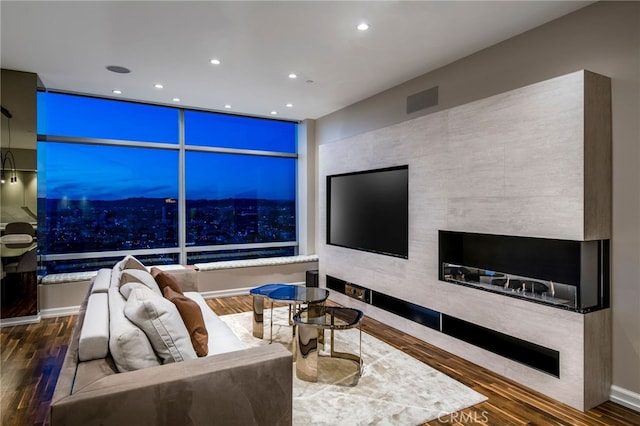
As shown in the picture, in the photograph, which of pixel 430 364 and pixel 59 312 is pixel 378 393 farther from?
pixel 59 312

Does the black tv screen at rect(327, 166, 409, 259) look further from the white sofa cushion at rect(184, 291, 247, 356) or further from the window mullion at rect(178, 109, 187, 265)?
the window mullion at rect(178, 109, 187, 265)

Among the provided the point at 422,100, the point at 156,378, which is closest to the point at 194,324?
the point at 156,378

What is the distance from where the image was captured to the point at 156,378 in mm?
1618

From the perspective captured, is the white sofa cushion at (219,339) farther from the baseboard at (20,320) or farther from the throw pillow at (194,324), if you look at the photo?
the baseboard at (20,320)

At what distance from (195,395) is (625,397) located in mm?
2988

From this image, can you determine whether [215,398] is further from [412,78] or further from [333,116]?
[333,116]

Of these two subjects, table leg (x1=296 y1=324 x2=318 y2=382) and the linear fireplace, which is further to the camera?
table leg (x1=296 y1=324 x2=318 y2=382)

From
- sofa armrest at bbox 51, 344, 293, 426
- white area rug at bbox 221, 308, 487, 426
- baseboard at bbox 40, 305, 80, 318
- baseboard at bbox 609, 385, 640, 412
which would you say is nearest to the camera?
sofa armrest at bbox 51, 344, 293, 426

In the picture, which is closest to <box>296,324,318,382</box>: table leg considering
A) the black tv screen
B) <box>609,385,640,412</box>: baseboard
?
the black tv screen

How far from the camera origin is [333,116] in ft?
20.2

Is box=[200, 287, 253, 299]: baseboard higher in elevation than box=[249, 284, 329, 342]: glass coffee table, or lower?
lower

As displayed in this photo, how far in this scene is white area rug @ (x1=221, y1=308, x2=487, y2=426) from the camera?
98.1 inches

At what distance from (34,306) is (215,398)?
4.08 metres

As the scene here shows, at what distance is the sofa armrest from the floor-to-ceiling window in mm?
4008
